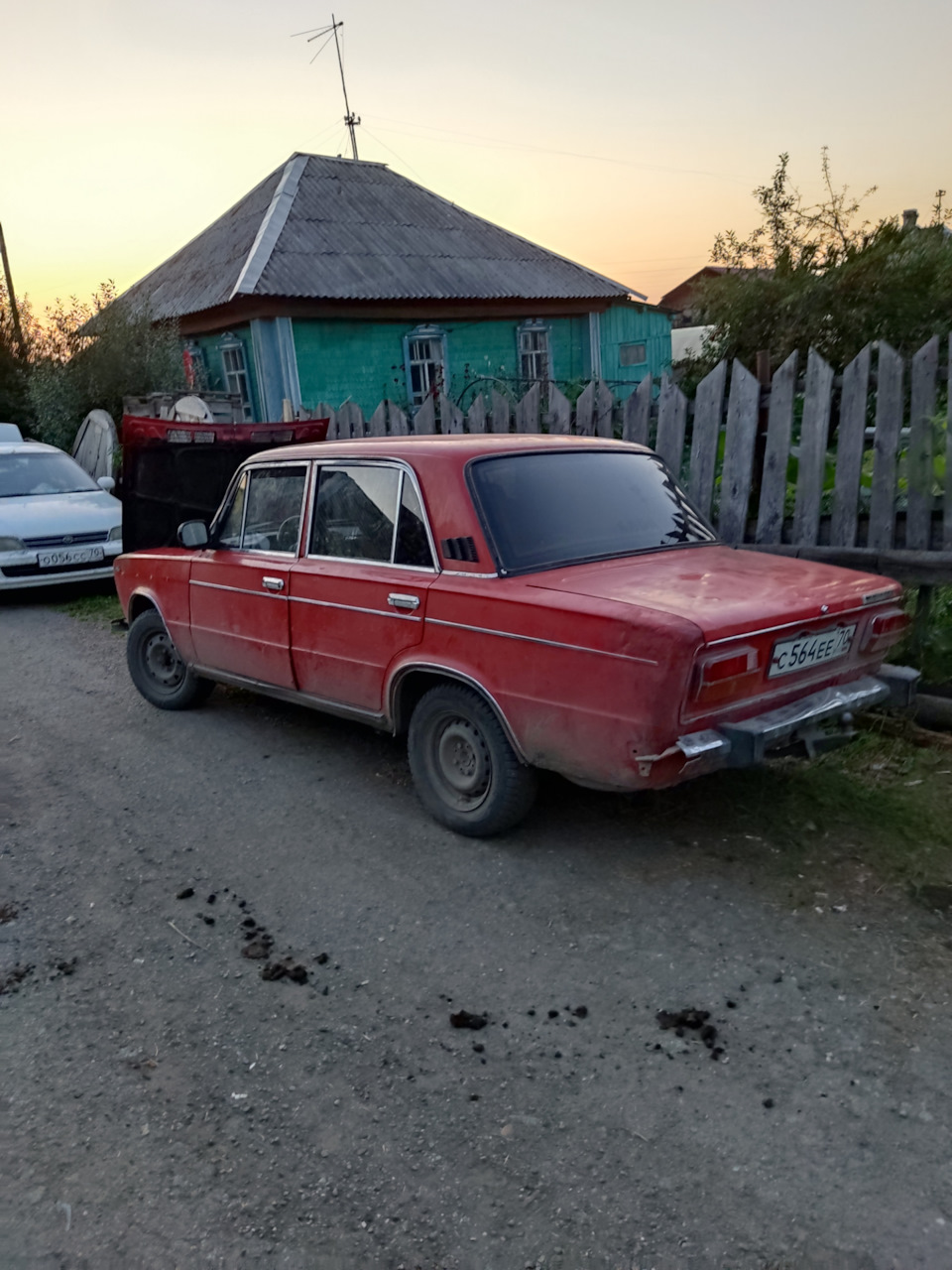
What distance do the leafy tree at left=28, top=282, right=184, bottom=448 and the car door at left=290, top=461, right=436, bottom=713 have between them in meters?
13.8

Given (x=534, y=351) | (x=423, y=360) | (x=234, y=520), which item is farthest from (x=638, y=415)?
(x=534, y=351)

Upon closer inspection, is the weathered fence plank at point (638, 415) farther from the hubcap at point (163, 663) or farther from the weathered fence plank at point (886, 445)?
the hubcap at point (163, 663)

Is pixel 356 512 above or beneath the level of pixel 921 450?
beneath

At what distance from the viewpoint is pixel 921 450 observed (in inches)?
196

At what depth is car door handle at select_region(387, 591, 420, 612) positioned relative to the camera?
3.92 meters

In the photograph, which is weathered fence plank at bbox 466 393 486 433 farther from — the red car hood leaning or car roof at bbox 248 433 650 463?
the red car hood leaning

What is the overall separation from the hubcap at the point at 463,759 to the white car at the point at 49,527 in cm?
694

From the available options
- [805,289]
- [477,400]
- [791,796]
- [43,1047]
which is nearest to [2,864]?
[43,1047]

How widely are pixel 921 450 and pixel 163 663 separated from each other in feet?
15.5

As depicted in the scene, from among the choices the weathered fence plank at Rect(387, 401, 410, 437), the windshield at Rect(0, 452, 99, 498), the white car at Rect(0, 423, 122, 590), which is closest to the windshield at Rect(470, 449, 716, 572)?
the weathered fence plank at Rect(387, 401, 410, 437)

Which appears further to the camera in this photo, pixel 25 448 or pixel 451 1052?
Answer: pixel 25 448

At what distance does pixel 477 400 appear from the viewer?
741cm

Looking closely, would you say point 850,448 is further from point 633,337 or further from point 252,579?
point 633,337

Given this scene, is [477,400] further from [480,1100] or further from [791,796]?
[480,1100]
